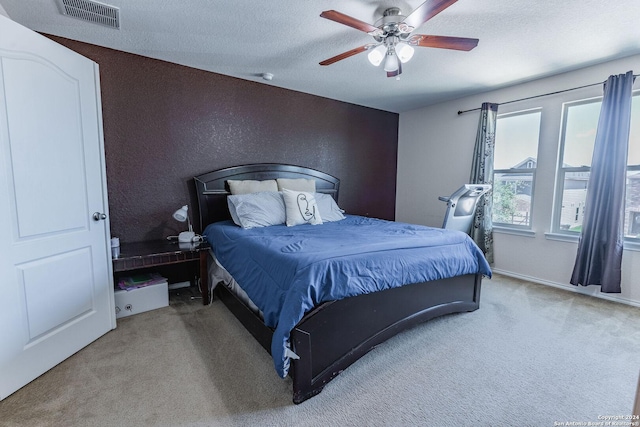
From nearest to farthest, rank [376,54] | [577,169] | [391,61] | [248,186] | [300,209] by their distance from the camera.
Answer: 1. [376,54]
2. [391,61]
3. [300,209]
4. [577,169]
5. [248,186]

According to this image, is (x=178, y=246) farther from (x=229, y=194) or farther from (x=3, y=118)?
(x=3, y=118)

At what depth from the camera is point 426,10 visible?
5.70 feet

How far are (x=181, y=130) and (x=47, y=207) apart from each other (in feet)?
5.37

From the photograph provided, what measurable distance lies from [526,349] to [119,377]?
2705 mm

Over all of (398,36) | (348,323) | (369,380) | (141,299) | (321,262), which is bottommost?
(369,380)

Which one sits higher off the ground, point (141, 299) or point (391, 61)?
point (391, 61)

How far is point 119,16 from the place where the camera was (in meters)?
2.21

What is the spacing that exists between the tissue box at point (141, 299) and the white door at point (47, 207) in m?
0.26

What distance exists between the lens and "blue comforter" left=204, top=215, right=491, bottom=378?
5.26 feet

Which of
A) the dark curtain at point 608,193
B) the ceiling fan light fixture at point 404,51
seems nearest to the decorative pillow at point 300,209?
the ceiling fan light fixture at point 404,51

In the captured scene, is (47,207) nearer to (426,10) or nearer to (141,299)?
(141,299)

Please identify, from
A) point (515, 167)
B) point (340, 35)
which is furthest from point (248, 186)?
point (515, 167)

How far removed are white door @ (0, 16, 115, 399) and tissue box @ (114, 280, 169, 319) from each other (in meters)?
0.26

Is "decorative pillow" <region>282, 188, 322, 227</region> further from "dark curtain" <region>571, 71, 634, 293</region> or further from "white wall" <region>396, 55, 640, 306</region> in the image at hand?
"dark curtain" <region>571, 71, 634, 293</region>
